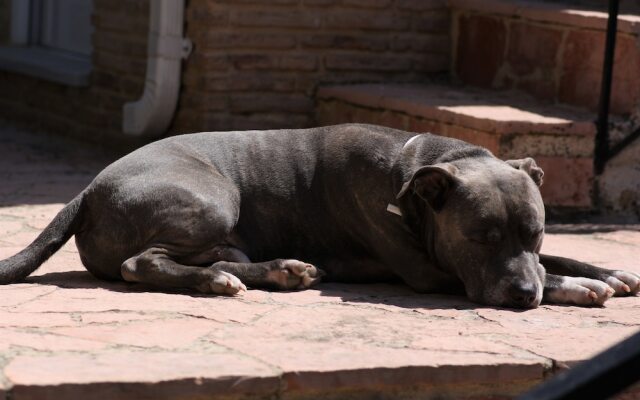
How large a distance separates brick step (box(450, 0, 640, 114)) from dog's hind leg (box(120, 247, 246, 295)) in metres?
3.55

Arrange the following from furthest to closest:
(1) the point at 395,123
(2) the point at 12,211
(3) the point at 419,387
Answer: (1) the point at 395,123, (2) the point at 12,211, (3) the point at 419,387

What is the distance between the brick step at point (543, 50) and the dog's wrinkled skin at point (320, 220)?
256 cm

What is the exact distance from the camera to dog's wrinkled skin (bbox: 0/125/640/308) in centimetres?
457

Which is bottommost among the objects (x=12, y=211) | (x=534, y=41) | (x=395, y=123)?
(x=12, y=211)

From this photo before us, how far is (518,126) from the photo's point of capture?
22.1 feet

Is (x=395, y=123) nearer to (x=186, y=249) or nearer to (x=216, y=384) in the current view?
(x=186, y=249)

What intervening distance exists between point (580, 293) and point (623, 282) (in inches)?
14.1

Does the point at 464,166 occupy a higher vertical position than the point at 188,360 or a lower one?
higher

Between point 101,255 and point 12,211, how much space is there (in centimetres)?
192

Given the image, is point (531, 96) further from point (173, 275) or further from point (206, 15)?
point (173, 275)

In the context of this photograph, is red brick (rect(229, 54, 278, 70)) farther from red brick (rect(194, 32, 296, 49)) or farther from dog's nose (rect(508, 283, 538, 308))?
dog's nose (rect(508, 283, 538, 308))

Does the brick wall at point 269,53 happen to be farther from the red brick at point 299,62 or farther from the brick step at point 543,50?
the brick step at point 543,50

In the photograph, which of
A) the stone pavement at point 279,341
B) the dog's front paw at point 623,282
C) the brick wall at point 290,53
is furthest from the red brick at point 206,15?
the dog's front paw at point 623,282

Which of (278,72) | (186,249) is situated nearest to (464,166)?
(186,249)
